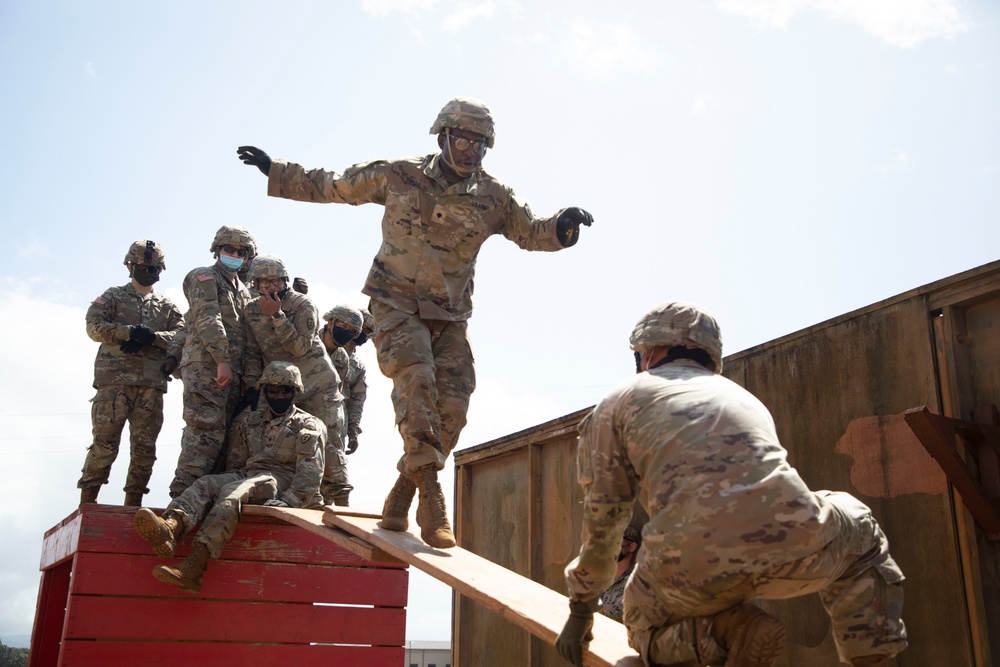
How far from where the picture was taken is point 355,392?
8859 mm

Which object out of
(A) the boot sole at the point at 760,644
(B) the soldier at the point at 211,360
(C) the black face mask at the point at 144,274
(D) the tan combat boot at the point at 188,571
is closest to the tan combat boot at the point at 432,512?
(D) the tan combat boot at the point at 188,571

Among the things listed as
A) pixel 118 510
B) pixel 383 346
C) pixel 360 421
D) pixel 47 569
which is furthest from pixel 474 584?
pixel 360 421

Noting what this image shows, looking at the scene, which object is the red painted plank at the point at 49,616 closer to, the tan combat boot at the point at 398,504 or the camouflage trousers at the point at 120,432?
the camouflage trousers at the point at 120,432

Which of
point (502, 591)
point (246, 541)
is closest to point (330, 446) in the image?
point (246, 541)

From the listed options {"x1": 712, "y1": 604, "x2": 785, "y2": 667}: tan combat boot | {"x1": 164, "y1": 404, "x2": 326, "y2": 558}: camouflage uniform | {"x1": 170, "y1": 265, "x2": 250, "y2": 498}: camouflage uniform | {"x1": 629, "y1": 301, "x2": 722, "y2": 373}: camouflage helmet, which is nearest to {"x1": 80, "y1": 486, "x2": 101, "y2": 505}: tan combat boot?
{"x1": 170, "y1": 265, "x2": 250, "y2": 498}: camouflage uniform

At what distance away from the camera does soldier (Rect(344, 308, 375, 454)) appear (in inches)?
343

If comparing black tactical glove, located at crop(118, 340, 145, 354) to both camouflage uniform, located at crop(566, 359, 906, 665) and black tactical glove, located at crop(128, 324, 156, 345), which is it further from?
camouflage uniform, located at crop(566, 359, 906, 665)

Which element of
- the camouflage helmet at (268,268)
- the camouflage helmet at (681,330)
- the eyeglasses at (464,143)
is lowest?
the camouflage helmet at (681,330)

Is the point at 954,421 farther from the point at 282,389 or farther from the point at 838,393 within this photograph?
the point at 282,389

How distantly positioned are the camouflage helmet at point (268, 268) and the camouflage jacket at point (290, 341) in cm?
24

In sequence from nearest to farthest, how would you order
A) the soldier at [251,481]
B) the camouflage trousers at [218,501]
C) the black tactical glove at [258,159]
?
the black tactical glove at [258,159], the soldier at [251,481], the camouflage trousers at [218,501]

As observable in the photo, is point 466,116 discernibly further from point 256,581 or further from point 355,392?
point 355,392

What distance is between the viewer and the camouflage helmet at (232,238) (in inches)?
281

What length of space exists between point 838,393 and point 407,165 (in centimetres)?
262
